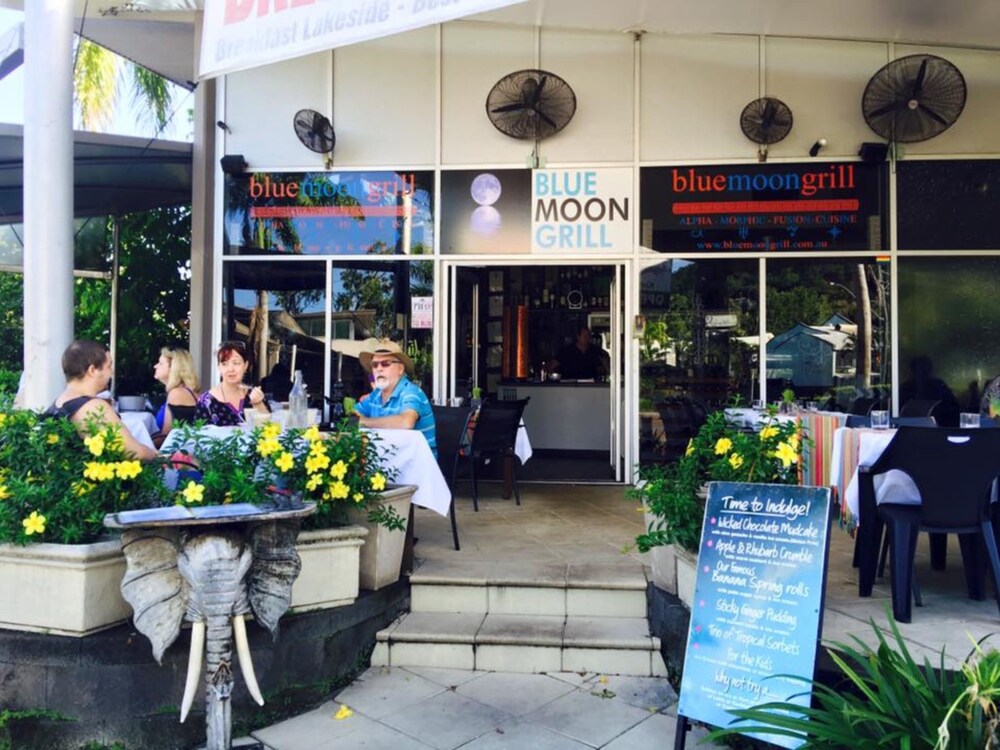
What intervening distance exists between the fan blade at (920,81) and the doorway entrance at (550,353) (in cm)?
271

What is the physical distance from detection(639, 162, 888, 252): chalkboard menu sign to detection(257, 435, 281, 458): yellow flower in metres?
4.35

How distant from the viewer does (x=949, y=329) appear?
6.22 meters

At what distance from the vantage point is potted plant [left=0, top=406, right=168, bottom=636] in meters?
2.62

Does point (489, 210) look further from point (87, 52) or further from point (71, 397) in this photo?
point (87, 52)

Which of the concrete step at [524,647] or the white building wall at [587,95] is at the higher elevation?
the white building wall at [587,95]

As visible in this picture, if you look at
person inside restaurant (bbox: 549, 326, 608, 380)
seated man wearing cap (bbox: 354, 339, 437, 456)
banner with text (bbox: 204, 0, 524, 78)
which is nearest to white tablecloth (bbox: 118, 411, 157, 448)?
seated man wearing cap (bbox: 354, 339, 437, 456)

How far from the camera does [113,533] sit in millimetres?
2809

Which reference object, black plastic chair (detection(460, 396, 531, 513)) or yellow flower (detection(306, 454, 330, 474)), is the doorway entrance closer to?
black plastic chair (detection(460, 396, 531, 513))

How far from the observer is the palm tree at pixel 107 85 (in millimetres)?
9164

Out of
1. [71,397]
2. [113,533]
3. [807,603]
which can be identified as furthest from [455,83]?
[807,603]

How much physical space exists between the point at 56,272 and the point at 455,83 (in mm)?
4137

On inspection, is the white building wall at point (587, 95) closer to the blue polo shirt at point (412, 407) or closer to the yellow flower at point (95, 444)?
Answer: the blue polo shirt at point (412, 407)

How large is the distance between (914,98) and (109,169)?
7162 mm

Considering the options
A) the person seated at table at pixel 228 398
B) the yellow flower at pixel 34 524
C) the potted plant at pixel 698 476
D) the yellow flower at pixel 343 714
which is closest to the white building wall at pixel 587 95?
the person seated at table at pixel 228 398
